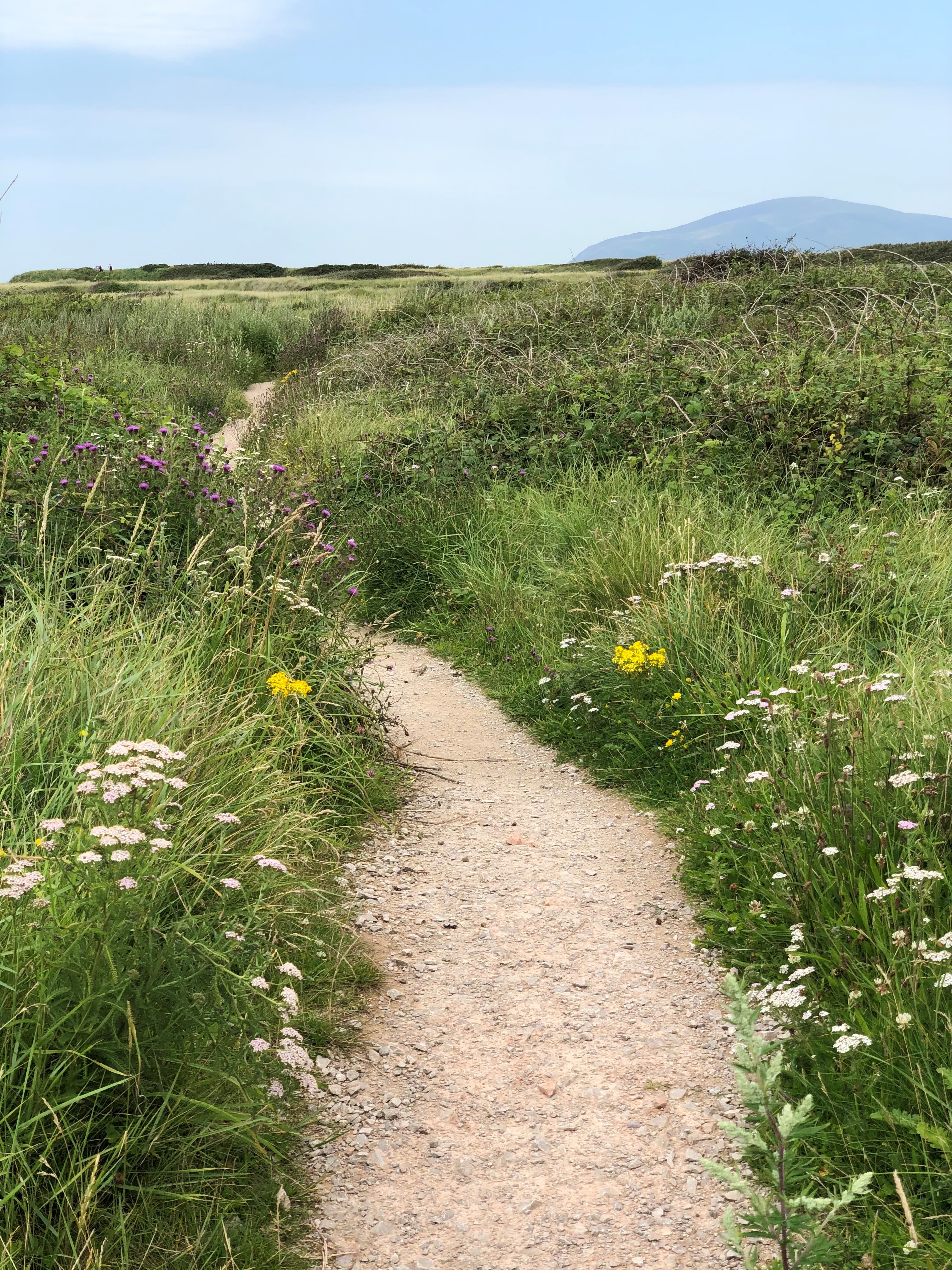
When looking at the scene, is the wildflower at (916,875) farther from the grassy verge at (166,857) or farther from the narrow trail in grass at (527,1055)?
the grassy verge at (166,857)

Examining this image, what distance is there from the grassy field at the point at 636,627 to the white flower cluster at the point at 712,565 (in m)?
0.03

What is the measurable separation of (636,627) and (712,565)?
0.55 m

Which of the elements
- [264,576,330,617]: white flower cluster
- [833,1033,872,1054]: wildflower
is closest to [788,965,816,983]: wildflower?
[833,1033,872,1054]: wildflower

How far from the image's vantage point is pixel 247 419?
14.7m

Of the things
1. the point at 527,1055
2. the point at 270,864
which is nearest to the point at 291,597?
the point at 270,864

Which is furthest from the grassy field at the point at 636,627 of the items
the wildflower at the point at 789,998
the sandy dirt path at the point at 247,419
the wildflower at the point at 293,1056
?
the sandy dirt path at the point at 247,419

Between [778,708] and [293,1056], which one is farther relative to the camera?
[778,708]

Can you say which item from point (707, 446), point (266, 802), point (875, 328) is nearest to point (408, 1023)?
point (266, 802)

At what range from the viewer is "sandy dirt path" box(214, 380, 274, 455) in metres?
13.2

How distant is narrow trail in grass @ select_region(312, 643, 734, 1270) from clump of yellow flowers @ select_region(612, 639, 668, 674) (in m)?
0.66

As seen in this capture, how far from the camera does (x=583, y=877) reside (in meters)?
4.35

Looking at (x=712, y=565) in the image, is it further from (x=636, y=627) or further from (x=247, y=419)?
(x=247, y=419)

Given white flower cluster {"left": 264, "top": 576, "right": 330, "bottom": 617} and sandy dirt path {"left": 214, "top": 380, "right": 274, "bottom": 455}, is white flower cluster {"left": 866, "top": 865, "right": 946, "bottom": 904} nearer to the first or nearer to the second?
white flower cluster {"left": 264, "top": 576, "right": 330, "bottom": 617}

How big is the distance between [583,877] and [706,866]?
1.81ft
